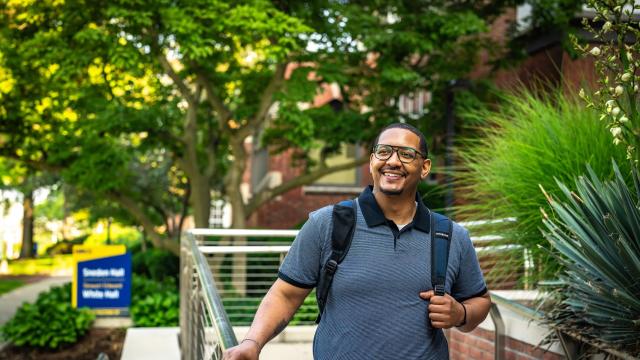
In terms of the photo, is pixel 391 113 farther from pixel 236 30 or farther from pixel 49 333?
pixel 49 333

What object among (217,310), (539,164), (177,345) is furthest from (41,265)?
(217,310)

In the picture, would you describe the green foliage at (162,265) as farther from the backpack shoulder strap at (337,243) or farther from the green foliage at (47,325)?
the backpack shoulder strap at (337,243)

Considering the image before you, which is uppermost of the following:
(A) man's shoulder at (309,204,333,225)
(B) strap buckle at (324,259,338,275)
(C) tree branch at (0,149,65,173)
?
(C) tree branch at (0,149,65,173)

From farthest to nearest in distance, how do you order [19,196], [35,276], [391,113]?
[19,196] < [35,276] < [391,113]

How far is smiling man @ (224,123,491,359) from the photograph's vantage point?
9.05 ft

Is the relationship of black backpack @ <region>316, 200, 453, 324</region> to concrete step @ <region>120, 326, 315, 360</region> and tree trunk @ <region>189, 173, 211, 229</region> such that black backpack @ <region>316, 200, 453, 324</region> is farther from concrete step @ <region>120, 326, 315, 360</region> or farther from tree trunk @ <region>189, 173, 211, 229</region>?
tree trunk @ <region>189, 173, 211, 229</region>

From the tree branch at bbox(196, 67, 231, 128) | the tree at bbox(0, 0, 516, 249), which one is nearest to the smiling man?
the tree at bbox(0, 0, 516, 249)

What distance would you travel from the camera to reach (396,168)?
9.52 feet

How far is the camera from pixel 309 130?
43.8 ft

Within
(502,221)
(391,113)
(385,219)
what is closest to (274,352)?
(502,221)

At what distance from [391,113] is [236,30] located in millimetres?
3842

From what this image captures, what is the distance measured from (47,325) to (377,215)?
1127 cm

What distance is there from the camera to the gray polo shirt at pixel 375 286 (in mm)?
2758

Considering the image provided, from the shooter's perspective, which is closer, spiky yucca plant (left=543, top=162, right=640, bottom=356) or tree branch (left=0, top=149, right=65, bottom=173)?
spiky yucca plant (left=543, top=162, right=640, bottom=356)
